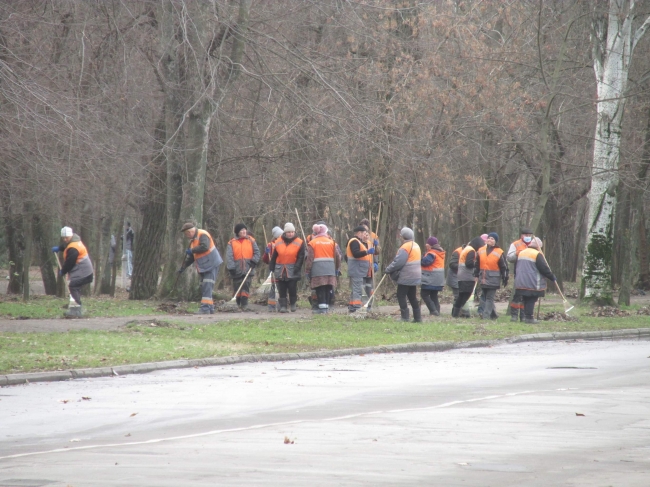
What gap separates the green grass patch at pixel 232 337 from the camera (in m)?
13.4

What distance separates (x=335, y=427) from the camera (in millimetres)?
8273

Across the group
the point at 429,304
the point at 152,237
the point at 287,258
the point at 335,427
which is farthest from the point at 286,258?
the point at 335,427

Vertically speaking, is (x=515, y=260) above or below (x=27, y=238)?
below

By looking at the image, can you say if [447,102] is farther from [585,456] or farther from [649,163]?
[585,456]

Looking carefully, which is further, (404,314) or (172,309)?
(172,309)

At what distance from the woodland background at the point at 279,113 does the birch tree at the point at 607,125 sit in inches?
16.1

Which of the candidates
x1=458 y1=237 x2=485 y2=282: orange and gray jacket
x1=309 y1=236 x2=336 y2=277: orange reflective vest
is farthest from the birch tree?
x1=309 y1=236 x2=336 y2=277: orange reflective vest

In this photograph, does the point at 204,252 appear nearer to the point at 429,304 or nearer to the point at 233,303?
the point at 233,303

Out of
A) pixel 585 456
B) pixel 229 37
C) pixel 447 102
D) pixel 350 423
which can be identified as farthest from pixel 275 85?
pixel 585 456

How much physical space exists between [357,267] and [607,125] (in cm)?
779

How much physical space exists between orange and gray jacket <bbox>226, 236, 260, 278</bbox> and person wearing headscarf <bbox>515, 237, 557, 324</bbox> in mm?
5859

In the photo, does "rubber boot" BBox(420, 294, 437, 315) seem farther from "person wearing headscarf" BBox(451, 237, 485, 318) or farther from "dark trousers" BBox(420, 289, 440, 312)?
"person wearing headscarf" BBox(451, 237, 485, 318)

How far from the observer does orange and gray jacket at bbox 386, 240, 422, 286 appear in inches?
805

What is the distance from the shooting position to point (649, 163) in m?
26.8
